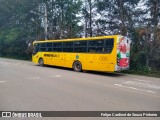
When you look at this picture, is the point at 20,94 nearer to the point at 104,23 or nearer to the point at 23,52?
the point at 104,23

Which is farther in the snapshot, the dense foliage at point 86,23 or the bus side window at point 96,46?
the dense foliage at point 86,23

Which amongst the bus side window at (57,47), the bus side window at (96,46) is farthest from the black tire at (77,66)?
the bus side window at (57,47)

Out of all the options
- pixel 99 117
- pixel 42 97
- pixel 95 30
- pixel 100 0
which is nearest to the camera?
pixel 99 117

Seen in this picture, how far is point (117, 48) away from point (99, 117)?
8.21 metres

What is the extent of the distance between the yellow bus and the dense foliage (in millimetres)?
2525

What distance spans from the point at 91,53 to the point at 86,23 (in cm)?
1279

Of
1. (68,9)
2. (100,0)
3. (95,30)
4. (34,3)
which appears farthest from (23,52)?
(100,0)

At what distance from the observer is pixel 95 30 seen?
2372 cm

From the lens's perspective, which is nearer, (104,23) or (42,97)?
(42,97)

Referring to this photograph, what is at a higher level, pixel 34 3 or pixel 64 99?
pixel 34 3

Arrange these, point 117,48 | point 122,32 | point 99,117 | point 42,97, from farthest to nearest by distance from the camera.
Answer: point 122,32 < point 117,48 < point 42,97 < point 99,117

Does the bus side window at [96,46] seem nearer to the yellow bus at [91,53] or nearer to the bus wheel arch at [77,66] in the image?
the yellow bus at [91,53]

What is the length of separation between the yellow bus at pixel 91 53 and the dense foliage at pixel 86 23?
8.28 feet

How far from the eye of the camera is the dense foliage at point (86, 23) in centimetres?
1567
